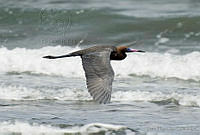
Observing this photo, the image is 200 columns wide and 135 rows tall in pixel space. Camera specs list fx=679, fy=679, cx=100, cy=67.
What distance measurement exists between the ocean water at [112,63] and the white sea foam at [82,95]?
1 centimetres

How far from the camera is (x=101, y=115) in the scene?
820cm

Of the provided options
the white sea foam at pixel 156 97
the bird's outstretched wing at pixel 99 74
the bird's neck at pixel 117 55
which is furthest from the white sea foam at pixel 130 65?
the bird's outstretched wing at pixel 99 74

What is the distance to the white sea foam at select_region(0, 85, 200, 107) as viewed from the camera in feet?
30.0

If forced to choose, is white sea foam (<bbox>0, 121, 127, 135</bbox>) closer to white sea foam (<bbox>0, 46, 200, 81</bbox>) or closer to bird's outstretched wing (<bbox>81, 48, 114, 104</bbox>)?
bird's outstretched wing (<bbox>81, 48, 114, 104</bbox>)

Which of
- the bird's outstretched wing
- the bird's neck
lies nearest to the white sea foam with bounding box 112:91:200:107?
the bird's neck

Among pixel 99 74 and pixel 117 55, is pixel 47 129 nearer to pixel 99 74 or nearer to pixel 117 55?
pixel 99 74

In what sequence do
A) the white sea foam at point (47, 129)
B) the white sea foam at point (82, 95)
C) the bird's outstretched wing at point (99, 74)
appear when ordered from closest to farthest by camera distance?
the bird's outstretched wing at point (99, 74) < the white sea foam at point (47, 129) < the white sea foam at point (82, 95)

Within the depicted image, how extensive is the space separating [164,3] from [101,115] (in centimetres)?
830

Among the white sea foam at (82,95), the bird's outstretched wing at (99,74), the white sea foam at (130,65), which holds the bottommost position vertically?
the white sea foam at (130,65)

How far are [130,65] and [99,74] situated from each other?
497 centimetres

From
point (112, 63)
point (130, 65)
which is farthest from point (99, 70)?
point (112, 63)

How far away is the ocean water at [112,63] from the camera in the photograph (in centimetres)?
786

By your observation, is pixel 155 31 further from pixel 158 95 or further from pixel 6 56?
pixel 158 95

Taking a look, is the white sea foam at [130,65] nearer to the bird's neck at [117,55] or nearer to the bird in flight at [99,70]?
the bird's neck at [117,55]
